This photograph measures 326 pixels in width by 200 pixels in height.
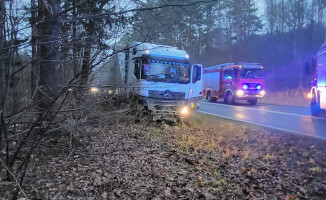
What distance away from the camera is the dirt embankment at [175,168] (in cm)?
437

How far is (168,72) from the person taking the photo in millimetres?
10414

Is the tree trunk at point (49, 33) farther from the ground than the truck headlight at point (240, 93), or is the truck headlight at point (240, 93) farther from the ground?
the tree trunk at point (49, 33)

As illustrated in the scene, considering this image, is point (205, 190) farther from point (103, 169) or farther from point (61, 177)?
point (61, 177)

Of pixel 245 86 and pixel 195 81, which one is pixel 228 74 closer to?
pixel 245 86

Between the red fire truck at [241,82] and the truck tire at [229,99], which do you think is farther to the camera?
the truck tire at [229,99]

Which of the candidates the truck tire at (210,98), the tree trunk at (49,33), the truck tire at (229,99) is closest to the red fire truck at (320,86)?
the truck tire at (229,99)

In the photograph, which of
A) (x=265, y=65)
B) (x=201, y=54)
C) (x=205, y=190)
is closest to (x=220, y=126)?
(x=205, y=190)

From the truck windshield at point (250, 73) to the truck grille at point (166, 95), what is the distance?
11.1m

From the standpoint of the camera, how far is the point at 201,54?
39875mm

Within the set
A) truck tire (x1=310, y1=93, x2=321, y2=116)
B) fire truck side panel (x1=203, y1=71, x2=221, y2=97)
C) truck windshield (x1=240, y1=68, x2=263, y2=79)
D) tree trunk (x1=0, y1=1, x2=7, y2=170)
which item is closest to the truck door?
truck tire (x1=310, y1=93, x2=321, y2=116)

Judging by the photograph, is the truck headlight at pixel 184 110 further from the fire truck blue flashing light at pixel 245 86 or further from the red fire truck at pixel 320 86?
the fire truck blue flashing light at pixel 245 86

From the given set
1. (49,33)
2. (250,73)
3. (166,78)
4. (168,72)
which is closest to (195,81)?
(168,72)

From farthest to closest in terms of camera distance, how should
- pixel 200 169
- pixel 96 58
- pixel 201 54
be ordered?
pixel 201 54 < pixel 200 169 < pixel 96 58

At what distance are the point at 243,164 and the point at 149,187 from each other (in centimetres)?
238
